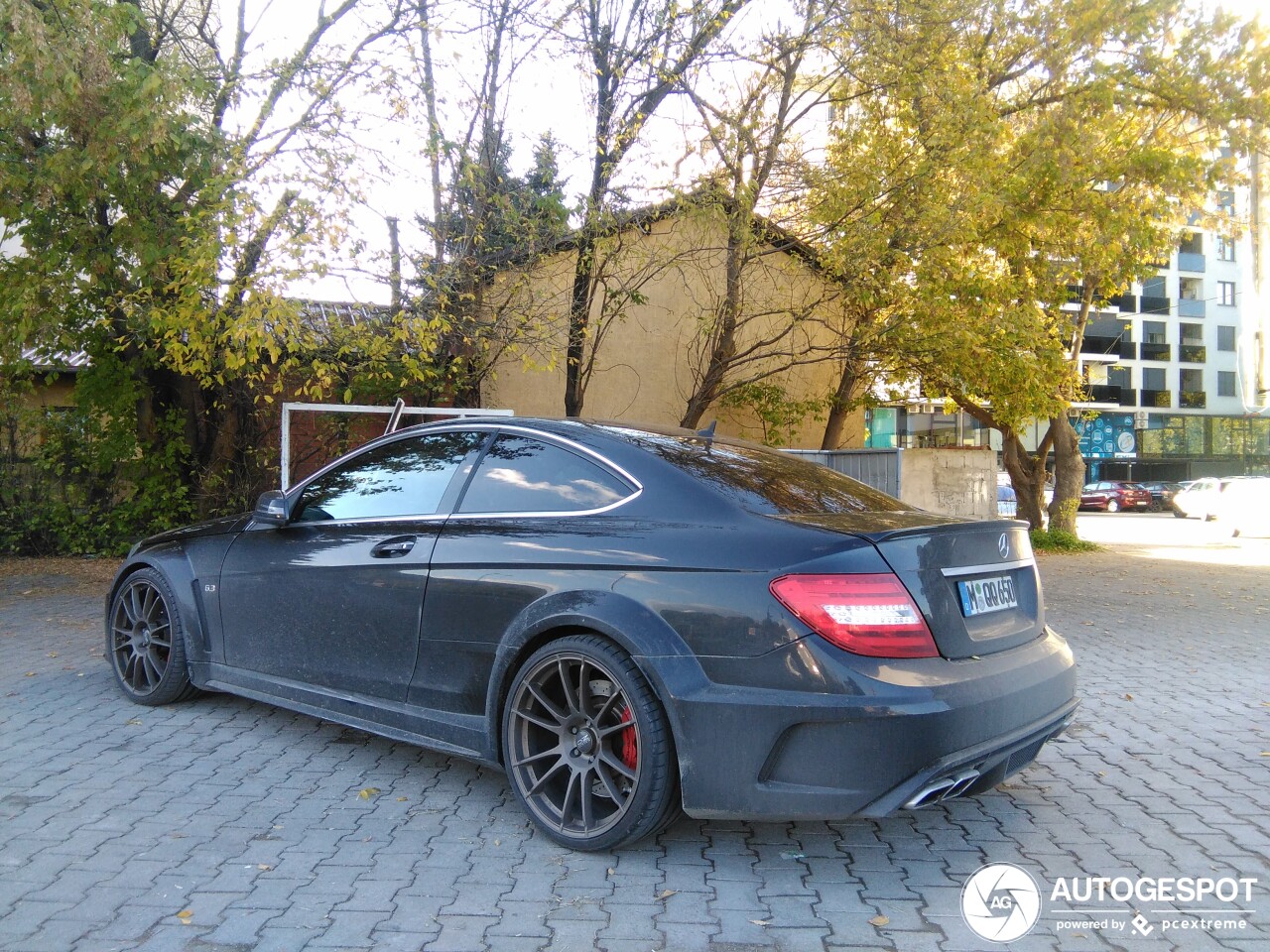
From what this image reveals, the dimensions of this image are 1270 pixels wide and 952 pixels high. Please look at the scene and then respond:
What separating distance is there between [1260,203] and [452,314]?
15147 millimetres

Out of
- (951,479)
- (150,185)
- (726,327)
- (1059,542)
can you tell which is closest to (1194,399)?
(1059,542)

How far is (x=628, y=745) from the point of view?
3.31 metres

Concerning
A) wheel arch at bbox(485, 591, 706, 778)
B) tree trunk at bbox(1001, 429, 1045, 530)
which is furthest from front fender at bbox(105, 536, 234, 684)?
tree trunk at bbox(1001, 429, 1045, 530)

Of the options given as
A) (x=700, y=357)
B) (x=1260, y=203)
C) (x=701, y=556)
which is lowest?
(x=701, y=556)

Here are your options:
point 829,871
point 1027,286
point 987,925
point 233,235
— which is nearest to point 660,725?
point 829,871

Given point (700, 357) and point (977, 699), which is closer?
point (977, 699)

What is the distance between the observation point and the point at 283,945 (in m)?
2.73

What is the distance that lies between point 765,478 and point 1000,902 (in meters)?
1.65

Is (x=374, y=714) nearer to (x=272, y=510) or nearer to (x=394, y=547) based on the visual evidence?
(x=394, y=547)

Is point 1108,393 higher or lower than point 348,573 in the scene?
higher

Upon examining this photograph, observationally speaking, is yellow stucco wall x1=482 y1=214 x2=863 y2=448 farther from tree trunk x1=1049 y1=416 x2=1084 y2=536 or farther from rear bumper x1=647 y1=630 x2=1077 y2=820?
rear bumper x1=647 y1=630 x2=1077 y2=820

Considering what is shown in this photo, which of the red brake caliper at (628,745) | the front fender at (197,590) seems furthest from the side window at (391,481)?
the red brake caliper at (628,745)

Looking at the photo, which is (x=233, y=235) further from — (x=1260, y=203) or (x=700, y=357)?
(x=1260, y=203)

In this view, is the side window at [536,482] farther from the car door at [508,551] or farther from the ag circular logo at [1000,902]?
the ag circular logo at [1000,902]
